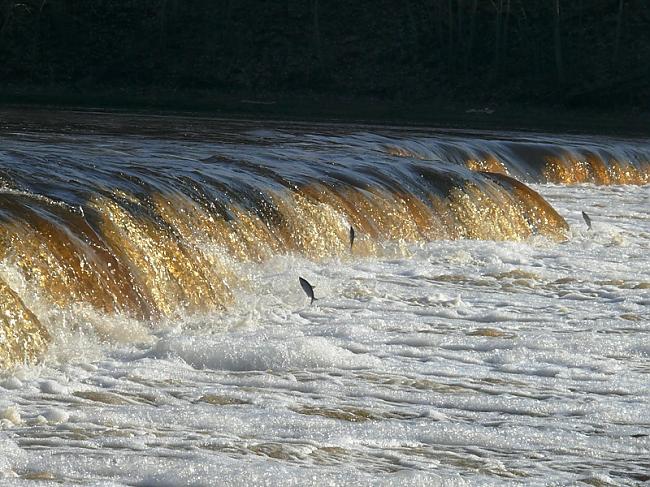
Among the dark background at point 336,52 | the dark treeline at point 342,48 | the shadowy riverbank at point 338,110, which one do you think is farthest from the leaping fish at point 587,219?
the dark treeline at point 342,48

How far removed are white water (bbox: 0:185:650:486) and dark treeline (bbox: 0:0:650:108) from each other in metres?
32.3

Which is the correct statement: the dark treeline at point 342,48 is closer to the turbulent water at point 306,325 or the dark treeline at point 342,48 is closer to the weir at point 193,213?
the weir at point 193,213

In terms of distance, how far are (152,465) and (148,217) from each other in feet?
15.5

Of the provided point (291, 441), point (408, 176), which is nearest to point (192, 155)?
point (408, 176)

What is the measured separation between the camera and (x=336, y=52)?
4853 centimetres

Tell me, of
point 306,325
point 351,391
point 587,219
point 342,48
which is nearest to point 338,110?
point 342,48

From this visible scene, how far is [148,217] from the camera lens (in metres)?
10.2

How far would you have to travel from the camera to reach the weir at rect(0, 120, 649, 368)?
27.9 ft

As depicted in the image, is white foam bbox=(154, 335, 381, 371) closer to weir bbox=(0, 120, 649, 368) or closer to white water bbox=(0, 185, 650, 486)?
white water bbox=(0, 185, 650, 486)

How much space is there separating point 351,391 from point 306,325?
6.25 feet

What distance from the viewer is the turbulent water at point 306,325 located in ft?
19.8

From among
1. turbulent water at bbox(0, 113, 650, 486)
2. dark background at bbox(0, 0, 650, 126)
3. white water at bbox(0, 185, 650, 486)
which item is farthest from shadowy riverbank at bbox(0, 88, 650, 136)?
white water at bbox(0, 185, 650, 486)

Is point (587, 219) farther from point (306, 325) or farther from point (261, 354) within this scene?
point (261, 354)

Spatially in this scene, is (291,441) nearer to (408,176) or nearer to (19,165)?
(19,165)
